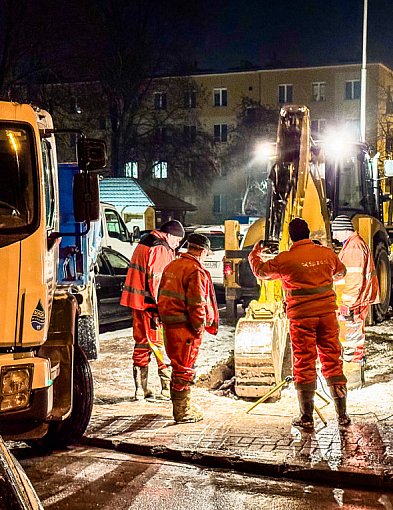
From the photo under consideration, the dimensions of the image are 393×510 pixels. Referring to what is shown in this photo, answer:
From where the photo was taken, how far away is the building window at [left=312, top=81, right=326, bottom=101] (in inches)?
2253

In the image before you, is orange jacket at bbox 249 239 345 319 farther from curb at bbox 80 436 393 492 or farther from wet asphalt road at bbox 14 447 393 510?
wet asphalt road at bbox 14 447 393 510

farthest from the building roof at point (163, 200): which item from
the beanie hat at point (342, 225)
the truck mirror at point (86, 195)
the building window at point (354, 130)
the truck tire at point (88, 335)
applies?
the truck mirror at point (86, 195)

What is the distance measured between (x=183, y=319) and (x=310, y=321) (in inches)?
46.5

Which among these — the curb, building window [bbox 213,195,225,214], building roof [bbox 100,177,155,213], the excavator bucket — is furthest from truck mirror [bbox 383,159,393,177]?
building window [bbox 213,195,225,214]

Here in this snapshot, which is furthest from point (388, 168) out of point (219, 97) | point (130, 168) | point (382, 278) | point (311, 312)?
point (219, 97)

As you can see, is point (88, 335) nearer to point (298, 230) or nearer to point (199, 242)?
point (199, 242)

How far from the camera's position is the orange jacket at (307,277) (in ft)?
24.3

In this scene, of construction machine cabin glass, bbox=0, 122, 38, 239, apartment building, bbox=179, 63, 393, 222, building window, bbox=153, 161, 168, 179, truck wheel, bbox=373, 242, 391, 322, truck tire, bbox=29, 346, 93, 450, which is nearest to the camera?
construction machine cabin glass, bbox=0, 122, 38, 239

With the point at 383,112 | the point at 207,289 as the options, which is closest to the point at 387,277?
the point at 207,289

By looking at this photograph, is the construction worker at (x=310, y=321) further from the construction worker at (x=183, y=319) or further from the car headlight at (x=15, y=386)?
the car headlight at (x=15, y=386)

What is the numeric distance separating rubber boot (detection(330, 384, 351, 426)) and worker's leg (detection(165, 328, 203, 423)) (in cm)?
132

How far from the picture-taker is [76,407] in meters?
7.11

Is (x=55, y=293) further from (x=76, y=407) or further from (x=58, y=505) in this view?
(x=58, y=505)

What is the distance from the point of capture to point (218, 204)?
5966cm
